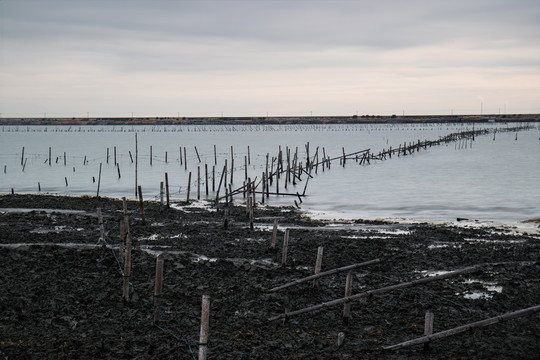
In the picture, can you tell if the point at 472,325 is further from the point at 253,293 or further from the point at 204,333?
the point at 253,293

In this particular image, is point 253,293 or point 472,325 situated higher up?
point 472,325

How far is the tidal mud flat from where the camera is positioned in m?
9.07

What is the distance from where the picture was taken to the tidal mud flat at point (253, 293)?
907 centimetres

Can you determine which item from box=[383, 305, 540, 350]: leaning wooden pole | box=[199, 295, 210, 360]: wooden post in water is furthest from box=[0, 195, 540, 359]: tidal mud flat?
box=[199, 295, 210, 360]: wooden post in water

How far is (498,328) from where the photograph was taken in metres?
9.78

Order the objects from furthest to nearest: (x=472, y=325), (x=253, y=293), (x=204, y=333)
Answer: (x=253, y=293), (x=472, y=325), (x=204, y=333)

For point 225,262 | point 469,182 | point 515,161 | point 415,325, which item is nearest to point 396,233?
point 225,262

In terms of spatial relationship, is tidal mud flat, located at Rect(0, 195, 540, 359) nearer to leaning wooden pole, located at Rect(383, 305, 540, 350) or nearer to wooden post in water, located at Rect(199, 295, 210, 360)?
leaning wooden pole, located at Rect(383, 305, 540, 350)

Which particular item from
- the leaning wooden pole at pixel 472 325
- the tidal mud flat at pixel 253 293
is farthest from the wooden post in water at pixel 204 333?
the leaning wooden pole at pixel 472 325

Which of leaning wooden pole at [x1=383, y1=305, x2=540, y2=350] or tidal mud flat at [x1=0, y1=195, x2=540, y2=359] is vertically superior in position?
leaning wooden pole at [x1=383, y1=305, x2=540, y2=350]

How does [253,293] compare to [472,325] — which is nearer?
[472,325]

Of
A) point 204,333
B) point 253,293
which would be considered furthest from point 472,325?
point 253,293

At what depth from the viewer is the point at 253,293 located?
1172cm

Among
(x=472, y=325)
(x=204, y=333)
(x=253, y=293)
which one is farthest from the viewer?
(x=253, y=293)
